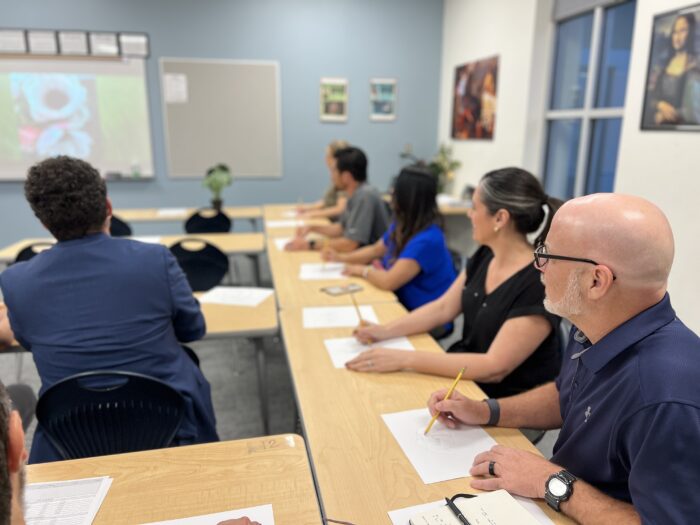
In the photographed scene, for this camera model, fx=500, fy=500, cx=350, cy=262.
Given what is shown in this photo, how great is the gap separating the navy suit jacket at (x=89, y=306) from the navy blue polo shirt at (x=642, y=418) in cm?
118

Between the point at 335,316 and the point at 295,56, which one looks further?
the point at 295,56

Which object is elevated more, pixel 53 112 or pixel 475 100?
pixel 475 100

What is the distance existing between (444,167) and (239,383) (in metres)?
3.85

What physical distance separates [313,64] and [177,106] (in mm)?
1678

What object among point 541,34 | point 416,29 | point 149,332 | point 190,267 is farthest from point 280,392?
point 416,29

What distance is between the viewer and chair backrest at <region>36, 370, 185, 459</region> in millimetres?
1350

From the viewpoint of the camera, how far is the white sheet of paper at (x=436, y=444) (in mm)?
1125

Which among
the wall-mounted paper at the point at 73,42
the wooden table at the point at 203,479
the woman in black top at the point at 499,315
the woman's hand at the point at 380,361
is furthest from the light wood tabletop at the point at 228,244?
the wall-mounted paper at the point at 73,42

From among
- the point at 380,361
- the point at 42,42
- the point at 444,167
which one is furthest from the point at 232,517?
the point at 42,42

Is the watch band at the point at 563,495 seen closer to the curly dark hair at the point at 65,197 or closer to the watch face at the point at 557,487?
the watch face at the point at 557,487

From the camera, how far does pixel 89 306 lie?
1.44 m

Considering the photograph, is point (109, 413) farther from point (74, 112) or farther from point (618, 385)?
point (74, 112)

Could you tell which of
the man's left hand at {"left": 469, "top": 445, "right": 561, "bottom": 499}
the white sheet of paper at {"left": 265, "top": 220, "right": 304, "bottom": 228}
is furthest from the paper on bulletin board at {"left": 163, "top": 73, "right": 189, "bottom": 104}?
the man's left hand at {"left": 469, "top": 445, "right": 561, "bottom": 499}

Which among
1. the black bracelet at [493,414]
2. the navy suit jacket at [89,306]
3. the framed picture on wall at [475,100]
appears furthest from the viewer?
the framed picture on wall at [475,100]
